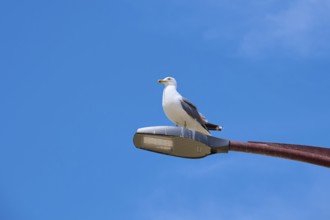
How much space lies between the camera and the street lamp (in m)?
5.62

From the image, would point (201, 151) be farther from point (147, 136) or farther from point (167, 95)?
point (167, 95)

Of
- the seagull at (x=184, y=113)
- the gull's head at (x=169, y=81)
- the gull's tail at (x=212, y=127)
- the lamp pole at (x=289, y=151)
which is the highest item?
the gull's head at (x=169, y=81)

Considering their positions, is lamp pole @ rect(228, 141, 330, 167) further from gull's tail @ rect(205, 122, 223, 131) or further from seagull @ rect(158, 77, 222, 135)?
seagull @ rect(158, 77, 222, 135)

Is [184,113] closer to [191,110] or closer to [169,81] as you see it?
[191,110]

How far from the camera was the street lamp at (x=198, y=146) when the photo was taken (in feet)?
18.4

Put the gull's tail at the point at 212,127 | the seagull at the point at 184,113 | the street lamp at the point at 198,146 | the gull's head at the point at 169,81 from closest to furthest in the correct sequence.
Answer: the street lamp at the point at 198,146 → the gull's tail at the point at 212,127 → the seagull at the point at 184,113 → the gull's head at the point at 169,81

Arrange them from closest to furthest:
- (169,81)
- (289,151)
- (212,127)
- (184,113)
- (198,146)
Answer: (289,151)
(198,146)
(212,127)
(184,113)
(169,81)

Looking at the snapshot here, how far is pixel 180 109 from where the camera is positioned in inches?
364

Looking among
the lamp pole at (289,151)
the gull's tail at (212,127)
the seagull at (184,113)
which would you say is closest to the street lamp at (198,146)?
the lamp pole at (289,151)

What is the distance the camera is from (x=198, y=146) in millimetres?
5918

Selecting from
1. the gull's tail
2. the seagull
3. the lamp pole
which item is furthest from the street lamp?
the seagull

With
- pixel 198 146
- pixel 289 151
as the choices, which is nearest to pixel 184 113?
pixel 198 146

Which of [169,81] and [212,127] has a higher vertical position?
[169,81]

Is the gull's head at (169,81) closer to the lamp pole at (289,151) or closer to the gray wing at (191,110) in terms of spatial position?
the gray wing at (191,110)
